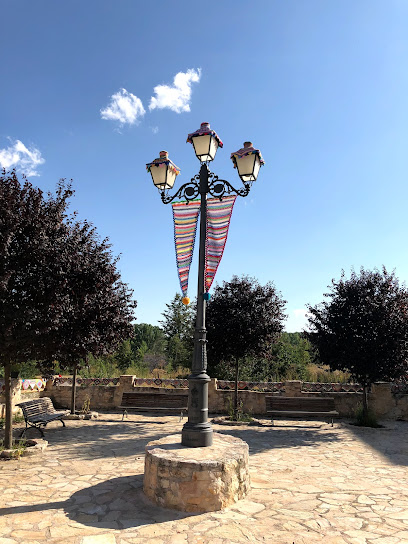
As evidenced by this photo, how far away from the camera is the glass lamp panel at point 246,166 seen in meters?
5.77

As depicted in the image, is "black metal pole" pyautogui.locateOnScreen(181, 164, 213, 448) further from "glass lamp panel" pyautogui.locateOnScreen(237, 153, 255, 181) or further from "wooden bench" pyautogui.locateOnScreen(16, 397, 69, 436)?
"wooden bench" pyautogui.locateOnScreen(16, 397, 69, 436)

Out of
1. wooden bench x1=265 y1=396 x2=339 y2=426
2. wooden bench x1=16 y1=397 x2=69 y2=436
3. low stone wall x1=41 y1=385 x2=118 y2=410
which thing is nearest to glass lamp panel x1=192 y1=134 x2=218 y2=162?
wooden bench x1=16 y1=397 x2=69 y2=436

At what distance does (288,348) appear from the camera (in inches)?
922

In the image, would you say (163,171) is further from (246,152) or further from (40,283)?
(40,283)

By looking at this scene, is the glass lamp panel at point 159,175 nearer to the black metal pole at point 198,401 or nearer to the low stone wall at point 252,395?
the black metal pole at point 198,401

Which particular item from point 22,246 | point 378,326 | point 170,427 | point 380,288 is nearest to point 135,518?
point 22,246

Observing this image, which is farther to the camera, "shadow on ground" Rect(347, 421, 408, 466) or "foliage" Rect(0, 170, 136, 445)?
"shadow on ground" Rect(347, 421, 408, 466)

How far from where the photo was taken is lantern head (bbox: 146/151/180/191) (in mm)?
6074

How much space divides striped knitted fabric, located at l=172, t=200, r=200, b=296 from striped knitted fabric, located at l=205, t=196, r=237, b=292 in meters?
0.28

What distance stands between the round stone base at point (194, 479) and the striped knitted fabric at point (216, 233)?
2.26m

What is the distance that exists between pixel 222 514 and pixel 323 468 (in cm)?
296

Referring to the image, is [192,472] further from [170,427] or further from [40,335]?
[170,427]

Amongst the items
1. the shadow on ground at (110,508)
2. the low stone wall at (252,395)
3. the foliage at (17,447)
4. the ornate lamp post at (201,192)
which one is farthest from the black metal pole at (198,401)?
the low stone wall at (252,395)

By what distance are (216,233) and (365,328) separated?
674 cm
